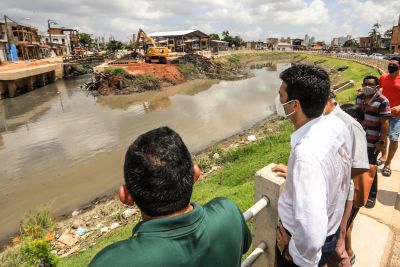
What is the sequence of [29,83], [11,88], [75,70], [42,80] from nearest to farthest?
[11,88] → [29,83] → [42,80] → [75,70]

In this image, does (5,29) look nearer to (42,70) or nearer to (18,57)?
(18,57)

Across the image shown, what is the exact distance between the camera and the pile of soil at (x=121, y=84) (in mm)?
24469

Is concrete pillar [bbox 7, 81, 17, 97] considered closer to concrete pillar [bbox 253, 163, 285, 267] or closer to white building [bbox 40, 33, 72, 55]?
concrete pillar [bbox 253, 163, 285, 267]

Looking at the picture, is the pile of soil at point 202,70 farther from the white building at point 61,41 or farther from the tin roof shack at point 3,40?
the white building at point 61,41

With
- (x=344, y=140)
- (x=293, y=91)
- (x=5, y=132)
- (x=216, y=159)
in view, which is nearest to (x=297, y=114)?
(x=293, y=91)

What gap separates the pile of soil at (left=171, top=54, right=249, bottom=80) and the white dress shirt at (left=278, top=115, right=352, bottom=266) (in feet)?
101

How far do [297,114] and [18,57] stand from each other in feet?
183

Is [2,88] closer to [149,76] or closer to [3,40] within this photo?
[149,76]

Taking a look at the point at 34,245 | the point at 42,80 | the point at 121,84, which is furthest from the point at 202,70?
the point at 34,245

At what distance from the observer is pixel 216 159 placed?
30.6 ft

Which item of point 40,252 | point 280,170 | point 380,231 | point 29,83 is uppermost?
point 280,170

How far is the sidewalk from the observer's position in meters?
3.14

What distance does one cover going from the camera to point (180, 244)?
3.49ft

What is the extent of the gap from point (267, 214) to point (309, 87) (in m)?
1.09
